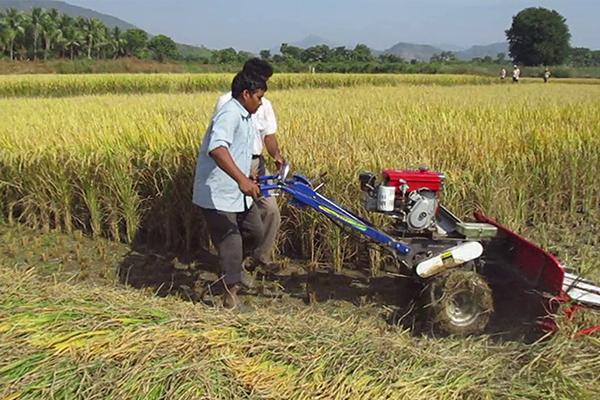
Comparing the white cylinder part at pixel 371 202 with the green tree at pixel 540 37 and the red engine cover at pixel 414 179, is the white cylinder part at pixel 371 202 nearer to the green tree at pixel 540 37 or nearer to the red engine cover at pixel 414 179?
the red engine cover at pixel 414 179

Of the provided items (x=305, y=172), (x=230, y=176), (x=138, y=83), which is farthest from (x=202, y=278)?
(x=138, y=83)

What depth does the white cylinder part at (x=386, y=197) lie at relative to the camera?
339cm

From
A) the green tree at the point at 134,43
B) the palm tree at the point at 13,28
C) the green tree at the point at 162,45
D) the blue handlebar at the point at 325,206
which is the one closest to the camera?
the blue handlebar at the point at 325,206

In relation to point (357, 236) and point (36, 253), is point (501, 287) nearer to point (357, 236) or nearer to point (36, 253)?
point (357, 236)

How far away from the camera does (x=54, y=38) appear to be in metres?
53.1

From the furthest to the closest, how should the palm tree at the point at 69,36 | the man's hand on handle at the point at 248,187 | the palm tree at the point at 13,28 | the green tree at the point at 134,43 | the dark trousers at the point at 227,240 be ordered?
1. the green tree at the point at 134,43
2. the palm tree at the point at 69,36
3. the palm tree at the point at 13,28
4. the dark trousers at the point at 227,240
5. the man's hand on handle at the point at 248,187

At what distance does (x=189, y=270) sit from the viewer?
486cm

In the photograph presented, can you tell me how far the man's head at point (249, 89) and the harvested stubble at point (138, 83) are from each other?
63.7 feet

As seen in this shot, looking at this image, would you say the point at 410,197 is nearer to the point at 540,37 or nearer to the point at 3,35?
the point at 3,35

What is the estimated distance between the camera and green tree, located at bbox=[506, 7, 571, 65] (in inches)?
3073

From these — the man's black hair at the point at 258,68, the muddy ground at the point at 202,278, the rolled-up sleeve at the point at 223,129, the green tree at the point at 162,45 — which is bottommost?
the muddy ground at the point at 202,278

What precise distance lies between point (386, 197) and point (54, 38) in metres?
56.8

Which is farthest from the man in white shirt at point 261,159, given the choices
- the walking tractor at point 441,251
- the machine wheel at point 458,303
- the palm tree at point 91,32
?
the palm tree at point 91,32

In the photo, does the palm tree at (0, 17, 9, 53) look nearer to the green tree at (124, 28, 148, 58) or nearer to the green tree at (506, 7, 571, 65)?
the green tree at (124, 28, 148, 58)
